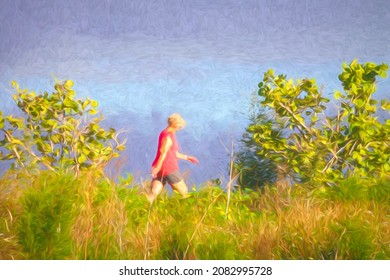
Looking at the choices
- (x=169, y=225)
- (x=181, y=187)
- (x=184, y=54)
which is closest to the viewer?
(x=169, y=225)

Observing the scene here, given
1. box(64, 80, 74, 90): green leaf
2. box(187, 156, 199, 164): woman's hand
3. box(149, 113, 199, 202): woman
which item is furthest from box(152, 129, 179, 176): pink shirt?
box(64, 80, 74, 90): green leaf

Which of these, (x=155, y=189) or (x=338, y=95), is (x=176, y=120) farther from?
(x=338, y=95)

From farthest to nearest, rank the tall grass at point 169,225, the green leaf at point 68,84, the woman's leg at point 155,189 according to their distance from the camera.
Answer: the green leaf at point 68,84 → the woman's leg at point 155,189 → the tall grass at point 169,225

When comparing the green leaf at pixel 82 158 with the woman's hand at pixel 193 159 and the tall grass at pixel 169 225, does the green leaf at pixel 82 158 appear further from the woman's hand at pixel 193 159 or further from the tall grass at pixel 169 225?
the woman's hand at pixel 193 159

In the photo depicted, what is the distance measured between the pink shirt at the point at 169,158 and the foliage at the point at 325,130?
25.3 inches

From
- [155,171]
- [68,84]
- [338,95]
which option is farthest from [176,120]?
[338,95]

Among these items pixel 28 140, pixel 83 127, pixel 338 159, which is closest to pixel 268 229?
pixel 338 159

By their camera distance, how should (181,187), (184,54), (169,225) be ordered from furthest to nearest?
(184,54) < (181,187) < (169,225)

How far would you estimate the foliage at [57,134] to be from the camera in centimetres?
450

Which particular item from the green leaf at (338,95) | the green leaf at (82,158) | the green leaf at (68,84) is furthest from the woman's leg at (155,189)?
the green leaf at (338,95)

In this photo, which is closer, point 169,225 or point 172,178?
point 169,225

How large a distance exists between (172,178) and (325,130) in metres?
1.34

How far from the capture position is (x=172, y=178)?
4441 millimetres
